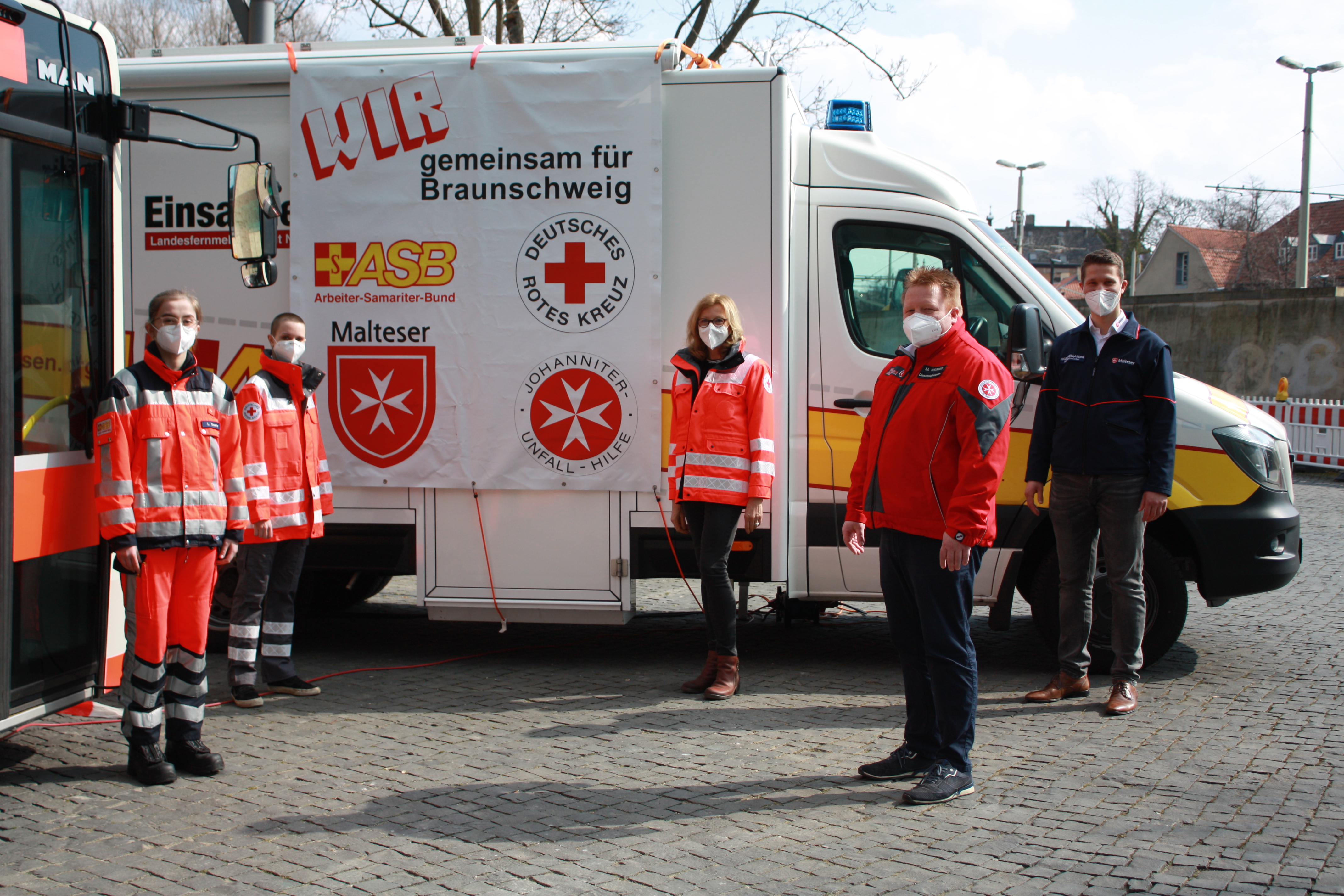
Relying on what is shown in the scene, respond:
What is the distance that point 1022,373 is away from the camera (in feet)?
17.5

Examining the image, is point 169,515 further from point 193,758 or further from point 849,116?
point 849,116

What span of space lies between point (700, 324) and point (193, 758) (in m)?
2.74

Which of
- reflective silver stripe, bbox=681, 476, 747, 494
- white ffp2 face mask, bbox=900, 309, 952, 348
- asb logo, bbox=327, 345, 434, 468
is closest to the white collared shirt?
white ffp2 face mask, bbox=900, 309, 952, 348

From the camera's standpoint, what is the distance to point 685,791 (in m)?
4.01

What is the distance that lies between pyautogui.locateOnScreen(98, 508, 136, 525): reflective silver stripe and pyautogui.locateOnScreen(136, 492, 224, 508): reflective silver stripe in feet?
0.22

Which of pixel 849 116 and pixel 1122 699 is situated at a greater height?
pixel 849 116

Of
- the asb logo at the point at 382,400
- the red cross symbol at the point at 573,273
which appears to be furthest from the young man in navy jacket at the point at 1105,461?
the asb logo at the point at 382,400

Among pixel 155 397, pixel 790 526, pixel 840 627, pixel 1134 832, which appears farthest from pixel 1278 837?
pixel 155 397

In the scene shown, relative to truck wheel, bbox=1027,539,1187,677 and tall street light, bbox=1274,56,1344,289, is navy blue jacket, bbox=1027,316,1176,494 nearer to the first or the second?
truck wheel, bbox=1027,539,1187,677

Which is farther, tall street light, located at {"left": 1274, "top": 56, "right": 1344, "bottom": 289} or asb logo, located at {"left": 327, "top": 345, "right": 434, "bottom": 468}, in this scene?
tall street light, located at {"left": 1274, "top": 56, "right": 1344, "bottom": 289}

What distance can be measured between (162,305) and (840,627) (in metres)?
4.39

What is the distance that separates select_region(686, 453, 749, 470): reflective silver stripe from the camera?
5.07 meters

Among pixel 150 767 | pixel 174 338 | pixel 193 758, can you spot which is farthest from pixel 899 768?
pixel 174 338

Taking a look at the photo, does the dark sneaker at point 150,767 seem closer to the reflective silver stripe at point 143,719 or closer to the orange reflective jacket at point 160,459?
the reflective silver stripe at point 143,719
